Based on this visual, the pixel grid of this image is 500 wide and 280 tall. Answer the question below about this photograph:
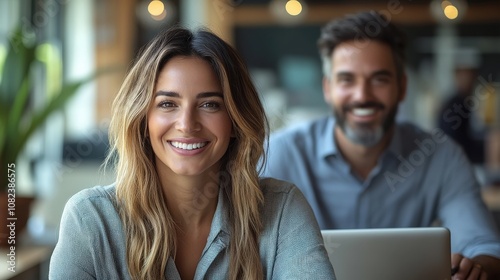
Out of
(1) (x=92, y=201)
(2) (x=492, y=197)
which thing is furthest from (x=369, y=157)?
(2) (x=492, y=197)

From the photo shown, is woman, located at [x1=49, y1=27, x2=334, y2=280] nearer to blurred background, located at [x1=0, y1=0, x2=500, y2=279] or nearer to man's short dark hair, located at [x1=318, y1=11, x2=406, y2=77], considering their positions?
man's short dark hair, located at [x1=318, y1=11, x2=406, y2=77]

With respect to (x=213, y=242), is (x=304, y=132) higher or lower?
higher

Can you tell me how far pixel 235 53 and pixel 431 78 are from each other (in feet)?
19.0

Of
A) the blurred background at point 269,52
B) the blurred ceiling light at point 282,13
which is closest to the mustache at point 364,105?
the blurred background at point 269,52

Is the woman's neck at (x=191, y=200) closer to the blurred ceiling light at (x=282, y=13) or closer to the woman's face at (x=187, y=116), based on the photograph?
the woman's face at (x=187, y=116)

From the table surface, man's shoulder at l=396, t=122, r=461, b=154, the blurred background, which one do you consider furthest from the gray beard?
the blurred background

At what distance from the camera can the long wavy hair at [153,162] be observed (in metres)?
1.49

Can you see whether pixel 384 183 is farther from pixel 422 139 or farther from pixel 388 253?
pixel 388 253

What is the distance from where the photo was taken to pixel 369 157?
2.32 m

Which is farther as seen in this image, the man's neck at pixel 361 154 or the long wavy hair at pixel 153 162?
the man's neck at pixel 361 154

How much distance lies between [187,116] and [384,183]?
1.00 meters

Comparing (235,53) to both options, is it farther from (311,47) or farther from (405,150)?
(311,47)

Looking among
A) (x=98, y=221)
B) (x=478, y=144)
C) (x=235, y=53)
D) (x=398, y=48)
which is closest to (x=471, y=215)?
(x=398, y=48)

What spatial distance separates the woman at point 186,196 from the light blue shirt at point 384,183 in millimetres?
650
